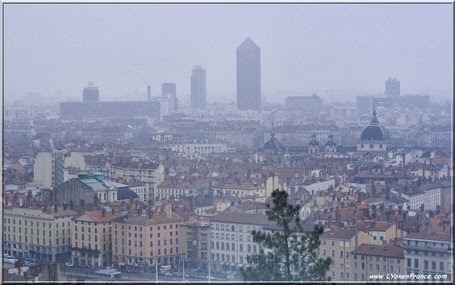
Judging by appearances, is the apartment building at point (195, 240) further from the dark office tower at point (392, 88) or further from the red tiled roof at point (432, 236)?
the dark office tower at point (392, 88)

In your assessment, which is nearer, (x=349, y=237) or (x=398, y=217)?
(x=349, y=237)

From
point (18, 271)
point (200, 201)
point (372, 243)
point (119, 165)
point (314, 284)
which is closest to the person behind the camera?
point (314, 284)

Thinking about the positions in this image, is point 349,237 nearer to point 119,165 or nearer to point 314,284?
point 314,284

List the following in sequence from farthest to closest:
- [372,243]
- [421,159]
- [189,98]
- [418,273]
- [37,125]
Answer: [189,98] → [37,125] → [421,159] → [372,243] → [418,273]

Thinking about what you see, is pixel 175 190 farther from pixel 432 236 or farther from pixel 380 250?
pixel 432 236

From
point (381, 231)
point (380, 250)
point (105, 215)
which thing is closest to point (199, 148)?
point (105, 215)

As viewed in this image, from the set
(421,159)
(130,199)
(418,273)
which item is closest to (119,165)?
(130,199)

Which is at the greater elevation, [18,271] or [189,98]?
[189,98]
